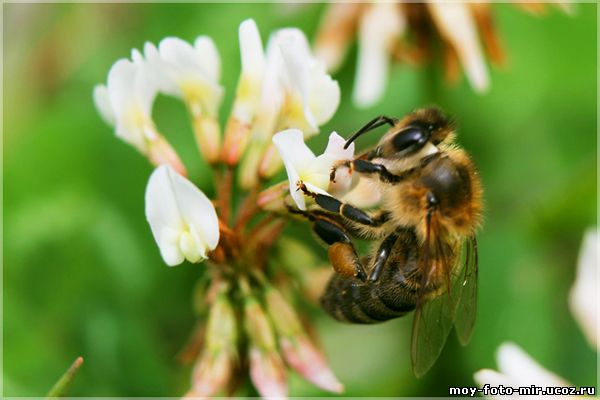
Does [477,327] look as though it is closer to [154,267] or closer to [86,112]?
[154,267]

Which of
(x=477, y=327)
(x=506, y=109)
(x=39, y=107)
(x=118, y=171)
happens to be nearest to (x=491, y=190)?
(x=506, y=109)

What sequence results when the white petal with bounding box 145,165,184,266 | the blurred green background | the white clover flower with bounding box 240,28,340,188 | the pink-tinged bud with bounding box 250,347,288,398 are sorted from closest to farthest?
the white petal with bounding box 145,165,184,266, the white clover flower with bounding box 240,28,340,188, the pink-tinged bud with bounding box 250,347,288,398, the blurred green background

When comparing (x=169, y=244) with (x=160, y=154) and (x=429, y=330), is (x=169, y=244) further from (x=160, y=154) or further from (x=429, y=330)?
(x=429, y=330)

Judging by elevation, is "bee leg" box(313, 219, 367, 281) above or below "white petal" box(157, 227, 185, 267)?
below

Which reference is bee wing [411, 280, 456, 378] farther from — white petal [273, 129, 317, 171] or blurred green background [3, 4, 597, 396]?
blurred green background [3, 4, 597, 396]

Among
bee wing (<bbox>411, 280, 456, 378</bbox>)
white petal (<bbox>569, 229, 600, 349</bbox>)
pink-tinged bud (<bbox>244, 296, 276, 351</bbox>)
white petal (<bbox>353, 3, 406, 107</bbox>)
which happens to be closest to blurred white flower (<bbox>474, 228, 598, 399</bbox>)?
white petal (<bbox>569, 229, 600, 349</bbox>)

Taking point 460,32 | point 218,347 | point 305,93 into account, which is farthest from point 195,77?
point 460,32
